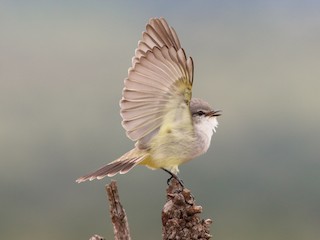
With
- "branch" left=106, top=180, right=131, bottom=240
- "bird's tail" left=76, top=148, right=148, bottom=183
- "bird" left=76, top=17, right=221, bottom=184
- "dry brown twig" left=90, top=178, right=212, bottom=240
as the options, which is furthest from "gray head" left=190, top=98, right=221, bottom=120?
"branch" left=106, top=180, right=131, bottom=240

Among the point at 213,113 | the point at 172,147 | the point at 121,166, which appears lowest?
the point at 121,166

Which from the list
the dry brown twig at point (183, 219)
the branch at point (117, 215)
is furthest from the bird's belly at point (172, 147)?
the branch at point (117, 215)

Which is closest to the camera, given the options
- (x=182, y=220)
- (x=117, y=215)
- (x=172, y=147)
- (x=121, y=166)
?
(x=117, y=215)

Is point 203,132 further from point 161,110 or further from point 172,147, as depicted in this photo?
point 161,110

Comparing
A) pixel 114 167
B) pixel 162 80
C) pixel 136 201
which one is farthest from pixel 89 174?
pixel 136 201

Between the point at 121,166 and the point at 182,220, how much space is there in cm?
80

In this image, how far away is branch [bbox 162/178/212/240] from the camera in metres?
7.84

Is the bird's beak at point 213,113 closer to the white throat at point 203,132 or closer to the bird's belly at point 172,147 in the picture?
the white throat at point 203,132

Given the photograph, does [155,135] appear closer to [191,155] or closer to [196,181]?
[191,155]

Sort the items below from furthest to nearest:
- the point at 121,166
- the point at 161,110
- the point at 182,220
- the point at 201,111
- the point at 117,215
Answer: the point at 201,111 < the point at 161,110 < the point at 121,166 < the point at 182,220 < the point at 117,215

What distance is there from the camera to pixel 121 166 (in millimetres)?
8398

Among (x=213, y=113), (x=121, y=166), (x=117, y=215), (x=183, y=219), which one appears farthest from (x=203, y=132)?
(x=117, y=215)

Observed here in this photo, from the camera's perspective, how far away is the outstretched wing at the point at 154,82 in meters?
8.34

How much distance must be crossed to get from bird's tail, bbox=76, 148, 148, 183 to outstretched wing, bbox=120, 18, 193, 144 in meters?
0.14
